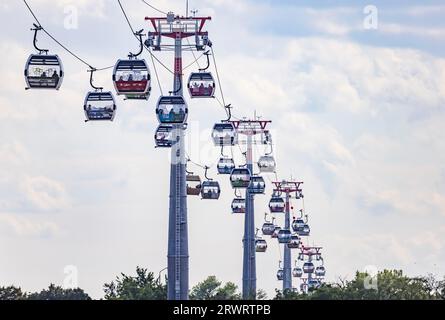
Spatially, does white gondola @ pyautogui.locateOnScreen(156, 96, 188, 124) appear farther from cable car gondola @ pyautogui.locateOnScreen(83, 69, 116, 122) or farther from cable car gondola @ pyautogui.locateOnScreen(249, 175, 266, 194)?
cable car gondola @ pyautogui.locateOnScreen(249, 175, 266, 194)

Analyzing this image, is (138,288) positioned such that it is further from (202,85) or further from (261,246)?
(202,85)

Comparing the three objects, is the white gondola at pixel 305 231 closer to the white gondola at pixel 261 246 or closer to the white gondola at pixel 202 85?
the white gondola at pixel 261 246

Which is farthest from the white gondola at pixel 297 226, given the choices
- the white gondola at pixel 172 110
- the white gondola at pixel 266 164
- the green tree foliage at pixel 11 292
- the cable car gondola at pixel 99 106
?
the cable car gondola at pixel 99 106

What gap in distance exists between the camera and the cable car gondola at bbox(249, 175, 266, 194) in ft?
383

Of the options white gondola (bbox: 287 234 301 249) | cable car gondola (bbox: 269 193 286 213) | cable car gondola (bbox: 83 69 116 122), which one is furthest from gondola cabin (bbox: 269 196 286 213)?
cable car gondola (bbox: 83 69 116 122)

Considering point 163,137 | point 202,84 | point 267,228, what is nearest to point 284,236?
point 267,228

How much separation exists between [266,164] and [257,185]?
10.1m

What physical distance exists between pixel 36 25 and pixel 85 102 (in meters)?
9.64

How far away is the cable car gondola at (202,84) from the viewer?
77.4 metres

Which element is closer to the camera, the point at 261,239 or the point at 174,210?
the point at 174,210

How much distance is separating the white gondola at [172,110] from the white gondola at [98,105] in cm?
850
